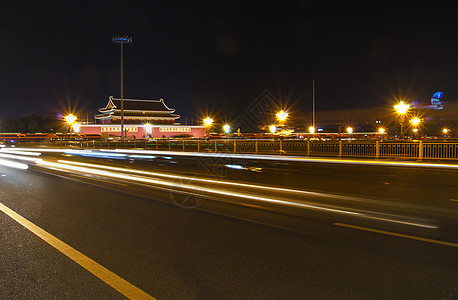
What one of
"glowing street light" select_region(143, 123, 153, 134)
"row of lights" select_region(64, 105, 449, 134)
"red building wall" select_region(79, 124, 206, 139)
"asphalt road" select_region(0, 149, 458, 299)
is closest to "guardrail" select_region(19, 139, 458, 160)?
"row of lights" select_region(64, 105, 449, 134)

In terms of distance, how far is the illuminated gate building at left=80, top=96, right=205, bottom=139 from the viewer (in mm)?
76125

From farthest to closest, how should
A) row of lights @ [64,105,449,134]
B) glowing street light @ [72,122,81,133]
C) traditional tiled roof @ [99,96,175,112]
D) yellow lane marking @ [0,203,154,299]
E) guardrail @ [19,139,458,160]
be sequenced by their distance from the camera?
traditional tiled roof @ [99,96,175,112]
glowing street light @ [72,122,81,133]
row of lights @ [64,105,449,134]
guardrail @ [19,139,458,160]
yellow lane marking @ [0,203,154,299]

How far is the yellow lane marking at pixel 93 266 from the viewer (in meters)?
3.82

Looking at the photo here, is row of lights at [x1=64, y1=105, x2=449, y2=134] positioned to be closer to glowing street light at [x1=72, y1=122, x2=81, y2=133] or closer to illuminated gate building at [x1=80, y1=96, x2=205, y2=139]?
glowing street light at [x1=72, y1=122, x2=81, y2=133]

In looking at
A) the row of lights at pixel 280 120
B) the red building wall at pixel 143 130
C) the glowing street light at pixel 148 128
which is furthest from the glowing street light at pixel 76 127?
the glowing street light at pixel 148 128

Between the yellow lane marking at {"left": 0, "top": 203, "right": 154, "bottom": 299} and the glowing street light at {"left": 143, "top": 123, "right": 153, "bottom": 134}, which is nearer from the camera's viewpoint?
the yellow lane marking at {"left": 0, "top": 203, "right": 154, "bottom": 299}

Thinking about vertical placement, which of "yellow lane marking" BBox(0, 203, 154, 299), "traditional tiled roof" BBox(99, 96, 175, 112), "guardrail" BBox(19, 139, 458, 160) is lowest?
"yellow lane marking" BBox(0, 203, 154, 299)

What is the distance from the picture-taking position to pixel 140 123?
3196 inches

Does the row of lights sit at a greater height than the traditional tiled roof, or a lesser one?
lesser

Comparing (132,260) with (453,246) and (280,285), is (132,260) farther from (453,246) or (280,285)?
(453,246)

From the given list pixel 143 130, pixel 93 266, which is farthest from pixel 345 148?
pixel 143 130

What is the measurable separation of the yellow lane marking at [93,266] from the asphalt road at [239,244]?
0.27 feet

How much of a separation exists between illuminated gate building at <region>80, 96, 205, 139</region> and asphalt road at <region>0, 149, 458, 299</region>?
67.7 metres

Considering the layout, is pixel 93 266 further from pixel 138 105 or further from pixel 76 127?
pixel 138 105
